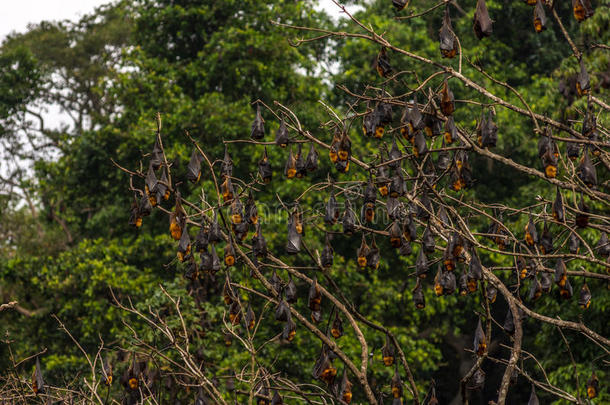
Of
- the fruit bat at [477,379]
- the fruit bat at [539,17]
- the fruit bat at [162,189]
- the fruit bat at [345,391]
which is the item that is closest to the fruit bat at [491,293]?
the fruit bat at [477,379]

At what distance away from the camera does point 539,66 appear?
1778 centimetres

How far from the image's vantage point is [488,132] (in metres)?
4.28

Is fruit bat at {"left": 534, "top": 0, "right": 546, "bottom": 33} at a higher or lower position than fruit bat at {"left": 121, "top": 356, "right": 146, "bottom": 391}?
higher

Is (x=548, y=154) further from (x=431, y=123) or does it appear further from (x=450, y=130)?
(x=431, y=123)

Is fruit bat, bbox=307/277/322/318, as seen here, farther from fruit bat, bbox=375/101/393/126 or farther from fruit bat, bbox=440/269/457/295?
fruit bat, bbox=375/101/393/126

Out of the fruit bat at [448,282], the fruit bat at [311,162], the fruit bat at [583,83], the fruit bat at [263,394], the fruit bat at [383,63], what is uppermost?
the fruit bat at [383,63]

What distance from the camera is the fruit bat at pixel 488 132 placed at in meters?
4.25

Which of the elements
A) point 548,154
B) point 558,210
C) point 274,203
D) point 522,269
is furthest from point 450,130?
point 274,203

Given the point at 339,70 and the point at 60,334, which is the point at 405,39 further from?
the point at 60,334

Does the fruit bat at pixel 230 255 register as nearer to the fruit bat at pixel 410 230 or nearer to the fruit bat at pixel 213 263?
the fruit bat at pixel 213 263

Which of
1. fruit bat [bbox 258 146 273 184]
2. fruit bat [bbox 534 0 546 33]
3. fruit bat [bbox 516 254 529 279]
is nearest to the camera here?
fruit bat [bbox 534 0 546 33]

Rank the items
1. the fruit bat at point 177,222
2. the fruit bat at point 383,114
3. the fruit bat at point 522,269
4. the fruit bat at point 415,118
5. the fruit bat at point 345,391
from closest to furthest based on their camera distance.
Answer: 1. the fruit bat at point 177,222
2. the fruit bat at point 415,118
3. the fruit bat at point 345,391
4. the fruit bat at point 383,114
5. the fruit bat at point 522,269

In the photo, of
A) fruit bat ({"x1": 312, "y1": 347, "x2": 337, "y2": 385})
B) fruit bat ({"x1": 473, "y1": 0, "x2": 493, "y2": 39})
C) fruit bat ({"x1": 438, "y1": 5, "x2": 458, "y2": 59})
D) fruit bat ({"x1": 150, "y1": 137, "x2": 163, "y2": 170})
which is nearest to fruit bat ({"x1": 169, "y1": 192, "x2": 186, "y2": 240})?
fruit bat ({"x1": 150, "y1": 137, "x2": 163, "y2": 170})

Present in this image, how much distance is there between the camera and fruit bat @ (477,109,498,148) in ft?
13.9
